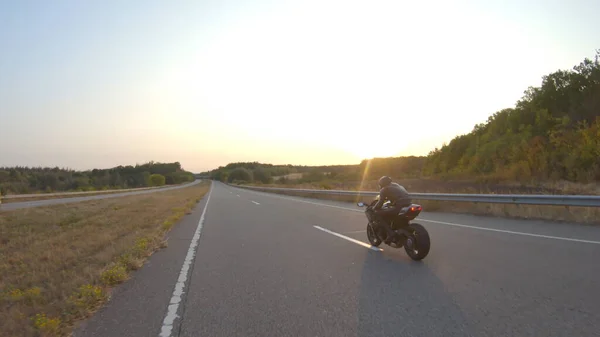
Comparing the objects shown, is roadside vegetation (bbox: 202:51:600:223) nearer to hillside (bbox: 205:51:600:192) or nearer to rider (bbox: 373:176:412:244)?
hillside (bbox: 205:51:600:192)

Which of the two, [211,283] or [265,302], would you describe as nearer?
[265,302]

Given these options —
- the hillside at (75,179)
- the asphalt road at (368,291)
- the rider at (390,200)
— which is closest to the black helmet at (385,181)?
the rider at (390,200)

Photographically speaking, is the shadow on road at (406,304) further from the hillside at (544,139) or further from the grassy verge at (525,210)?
the hillside at (544,139)

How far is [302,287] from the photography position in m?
5.23

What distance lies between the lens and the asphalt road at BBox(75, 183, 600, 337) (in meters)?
3.74

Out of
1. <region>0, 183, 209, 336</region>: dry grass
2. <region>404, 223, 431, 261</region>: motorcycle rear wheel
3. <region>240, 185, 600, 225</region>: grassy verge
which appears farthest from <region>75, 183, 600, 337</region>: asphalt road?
<region>240, 185, 600, 225</region>: grassy verge

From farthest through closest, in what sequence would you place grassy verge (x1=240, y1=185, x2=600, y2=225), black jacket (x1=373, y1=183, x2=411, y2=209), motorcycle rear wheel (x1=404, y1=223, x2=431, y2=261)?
grassy verge (x1=240, y1=185, x2=600, y2=225)
black jacket (x1=373, y1=183, x2=411, y2=209)
motorcycle rear wheel (x1=404, y1=223, x2=431, y2=261)

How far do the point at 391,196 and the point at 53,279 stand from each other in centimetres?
599

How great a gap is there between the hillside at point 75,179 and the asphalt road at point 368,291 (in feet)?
147

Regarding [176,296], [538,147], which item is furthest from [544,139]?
[176,296]

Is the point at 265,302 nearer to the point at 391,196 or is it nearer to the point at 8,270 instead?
the point at 391,196

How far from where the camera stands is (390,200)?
7.27 meters

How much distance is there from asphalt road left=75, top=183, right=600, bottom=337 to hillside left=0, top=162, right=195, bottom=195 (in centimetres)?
4481

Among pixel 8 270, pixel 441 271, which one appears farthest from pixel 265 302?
pixel 8 270
